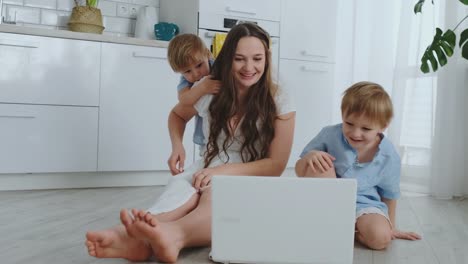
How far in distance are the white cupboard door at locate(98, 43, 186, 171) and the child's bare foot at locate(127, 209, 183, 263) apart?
1642 mm

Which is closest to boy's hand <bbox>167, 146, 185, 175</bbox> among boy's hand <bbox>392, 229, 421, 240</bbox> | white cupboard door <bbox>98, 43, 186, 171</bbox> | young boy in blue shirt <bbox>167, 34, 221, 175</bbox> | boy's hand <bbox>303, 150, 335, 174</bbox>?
young boy in blue shirt <bbox>167, 34, 221, 175</bbox>

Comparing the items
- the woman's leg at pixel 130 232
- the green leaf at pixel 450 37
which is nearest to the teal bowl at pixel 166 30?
the green leaf at pixel 450 37

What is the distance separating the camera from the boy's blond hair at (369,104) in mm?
1611

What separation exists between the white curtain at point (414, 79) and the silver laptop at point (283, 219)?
1.80 meters

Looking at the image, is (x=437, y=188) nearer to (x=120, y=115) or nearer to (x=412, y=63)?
(x=412, y=63)

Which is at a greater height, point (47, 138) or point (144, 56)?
point (144, 56)

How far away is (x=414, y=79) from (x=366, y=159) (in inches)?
56.1

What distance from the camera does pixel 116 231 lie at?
1342 millimetres

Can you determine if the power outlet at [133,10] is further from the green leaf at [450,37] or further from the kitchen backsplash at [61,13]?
the green leaf at [450,37]

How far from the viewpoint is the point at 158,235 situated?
1317 millimetres

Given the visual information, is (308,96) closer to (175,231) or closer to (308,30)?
(308,30)

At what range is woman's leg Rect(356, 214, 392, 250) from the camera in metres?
1.63

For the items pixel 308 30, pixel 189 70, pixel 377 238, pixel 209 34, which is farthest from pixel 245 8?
pixel 377 238

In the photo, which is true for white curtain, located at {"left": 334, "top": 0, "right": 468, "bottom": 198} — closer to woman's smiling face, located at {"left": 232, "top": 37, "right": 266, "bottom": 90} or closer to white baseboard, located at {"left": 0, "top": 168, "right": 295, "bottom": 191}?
white baseboard, located at {"left": 0, "top": 168, "right": 295, "bottom": 191}
